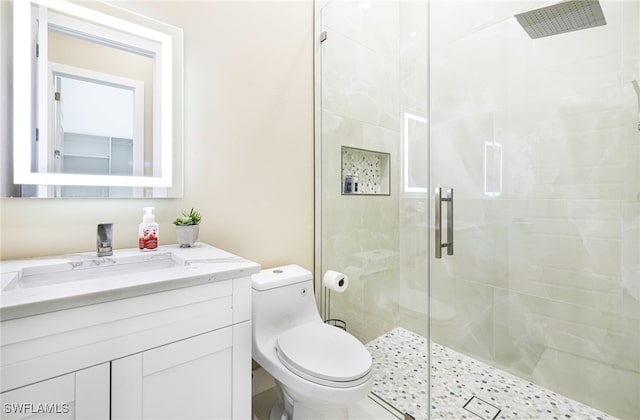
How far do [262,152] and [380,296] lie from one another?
1.24m

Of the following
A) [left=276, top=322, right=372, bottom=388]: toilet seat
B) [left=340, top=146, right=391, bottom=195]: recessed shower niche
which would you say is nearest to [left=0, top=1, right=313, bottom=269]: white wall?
[left=340, top=146, right=391, bottom=195]: recessed shower niche

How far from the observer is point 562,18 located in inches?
59.4

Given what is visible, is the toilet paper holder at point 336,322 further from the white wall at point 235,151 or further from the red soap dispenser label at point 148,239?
the red soap dispenser label at point 148,239

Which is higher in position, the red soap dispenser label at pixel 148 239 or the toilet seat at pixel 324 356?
the red soap dispenser label at pixel 148 239

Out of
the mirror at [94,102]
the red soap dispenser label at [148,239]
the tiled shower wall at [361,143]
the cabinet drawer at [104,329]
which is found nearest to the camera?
the cabinet drawer at [104,329]

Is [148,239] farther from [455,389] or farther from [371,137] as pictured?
[455,389]

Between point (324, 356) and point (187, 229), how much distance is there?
77 centimetres

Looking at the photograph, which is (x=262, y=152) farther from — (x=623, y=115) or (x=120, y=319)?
(x=623, y=115)

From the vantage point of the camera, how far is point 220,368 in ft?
3.15

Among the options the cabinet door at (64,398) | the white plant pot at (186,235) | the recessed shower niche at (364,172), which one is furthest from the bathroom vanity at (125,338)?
the recessed shower niche at (364,172)

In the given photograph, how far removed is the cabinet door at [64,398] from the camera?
2.17ft

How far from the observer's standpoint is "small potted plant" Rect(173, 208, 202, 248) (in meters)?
1.25

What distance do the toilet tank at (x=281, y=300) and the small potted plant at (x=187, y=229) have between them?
340 millimetres

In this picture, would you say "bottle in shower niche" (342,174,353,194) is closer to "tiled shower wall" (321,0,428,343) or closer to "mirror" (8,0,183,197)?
"tiled shower wall" (321,0,428,343)
